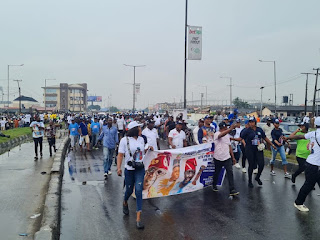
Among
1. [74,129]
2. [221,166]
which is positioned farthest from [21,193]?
[74,129]

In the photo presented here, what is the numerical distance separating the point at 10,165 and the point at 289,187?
30.3 feet

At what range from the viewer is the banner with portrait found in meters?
7.49

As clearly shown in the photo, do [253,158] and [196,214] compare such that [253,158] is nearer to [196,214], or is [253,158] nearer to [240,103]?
[196,214]

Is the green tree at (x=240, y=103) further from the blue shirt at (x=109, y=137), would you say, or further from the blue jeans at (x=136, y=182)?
the blue jeans at (x=136, y=182)

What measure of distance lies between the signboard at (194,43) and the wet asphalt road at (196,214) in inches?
472

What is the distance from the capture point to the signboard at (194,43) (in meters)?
20.4

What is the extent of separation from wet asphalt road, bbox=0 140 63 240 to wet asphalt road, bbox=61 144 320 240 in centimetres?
57

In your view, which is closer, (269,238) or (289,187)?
(269,238)

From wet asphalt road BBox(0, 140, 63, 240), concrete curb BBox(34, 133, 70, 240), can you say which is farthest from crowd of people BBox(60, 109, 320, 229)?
wet asphalt road BBox(0, 140, 63, 240)

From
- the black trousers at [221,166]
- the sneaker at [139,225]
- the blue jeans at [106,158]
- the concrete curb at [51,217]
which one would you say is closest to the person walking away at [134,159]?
the sneaker at [139,225]

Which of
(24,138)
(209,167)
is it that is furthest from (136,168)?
(24,138)

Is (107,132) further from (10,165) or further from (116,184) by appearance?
(10,165)

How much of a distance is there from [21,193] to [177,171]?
366 cm

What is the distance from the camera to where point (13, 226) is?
594cm
